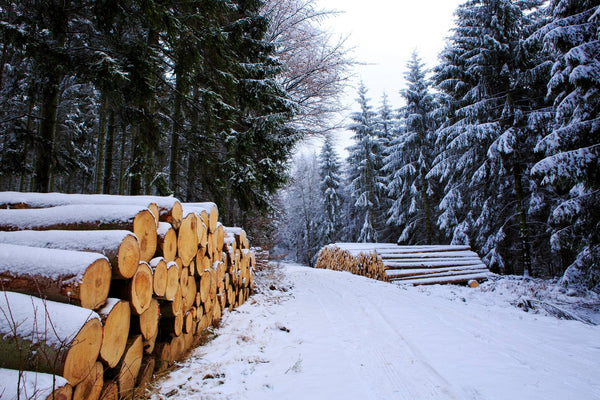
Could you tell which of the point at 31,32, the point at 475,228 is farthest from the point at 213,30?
the point at 475,228

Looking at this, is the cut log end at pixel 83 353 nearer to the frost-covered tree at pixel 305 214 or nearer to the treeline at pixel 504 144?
the treeline at pixel 504 144

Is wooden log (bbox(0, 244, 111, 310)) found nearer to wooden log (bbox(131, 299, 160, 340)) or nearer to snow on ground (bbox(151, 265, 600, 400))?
wooden log (bbox(131, 299, 160, 340))

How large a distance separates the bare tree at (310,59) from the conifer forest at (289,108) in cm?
6

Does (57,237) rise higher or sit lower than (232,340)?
higher

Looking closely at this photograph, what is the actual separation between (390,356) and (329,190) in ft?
83.0

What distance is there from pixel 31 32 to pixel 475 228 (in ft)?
53.7

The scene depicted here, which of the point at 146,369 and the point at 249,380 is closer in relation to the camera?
the point at 146,369

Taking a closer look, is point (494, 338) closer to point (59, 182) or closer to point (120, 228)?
point (120, 228)

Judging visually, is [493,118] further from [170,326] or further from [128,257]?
[128,257]

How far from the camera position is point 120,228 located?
2562 millimetres

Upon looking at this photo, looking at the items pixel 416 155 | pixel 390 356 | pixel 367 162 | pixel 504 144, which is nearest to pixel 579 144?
pixel 504 144

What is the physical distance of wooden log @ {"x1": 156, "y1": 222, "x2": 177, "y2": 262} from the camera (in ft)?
9.82

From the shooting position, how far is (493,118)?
12.0 meters

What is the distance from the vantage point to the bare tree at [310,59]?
33.4 ft
